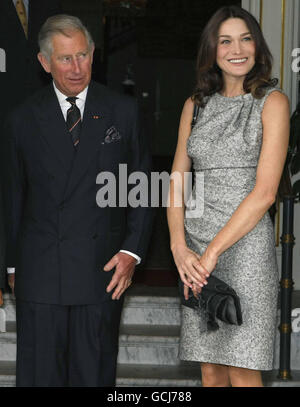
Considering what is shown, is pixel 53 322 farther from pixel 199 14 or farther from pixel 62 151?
pixel 199 14

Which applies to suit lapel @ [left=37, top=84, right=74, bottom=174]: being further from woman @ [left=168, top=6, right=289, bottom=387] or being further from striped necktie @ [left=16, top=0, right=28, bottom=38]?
striped necktie @ [left=16, top=0, right=28, bottom=38]

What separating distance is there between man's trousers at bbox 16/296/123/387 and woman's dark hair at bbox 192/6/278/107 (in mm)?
868

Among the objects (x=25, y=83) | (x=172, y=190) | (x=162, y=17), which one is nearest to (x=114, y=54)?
(x=162, y=17)

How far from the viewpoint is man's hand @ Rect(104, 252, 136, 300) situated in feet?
8.86

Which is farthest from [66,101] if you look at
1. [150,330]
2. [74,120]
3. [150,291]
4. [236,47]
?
[150,291]

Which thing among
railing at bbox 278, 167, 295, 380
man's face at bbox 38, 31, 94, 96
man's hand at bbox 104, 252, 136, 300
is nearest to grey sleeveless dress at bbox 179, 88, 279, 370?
man's hand at bbox 104, 252, 136, 300

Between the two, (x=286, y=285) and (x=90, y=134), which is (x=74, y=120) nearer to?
(x=90, y=134)

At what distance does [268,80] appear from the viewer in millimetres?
2639

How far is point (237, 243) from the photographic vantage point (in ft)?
8.57

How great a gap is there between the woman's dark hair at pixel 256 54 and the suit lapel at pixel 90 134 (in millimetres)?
370

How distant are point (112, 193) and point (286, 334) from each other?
189 centimetres

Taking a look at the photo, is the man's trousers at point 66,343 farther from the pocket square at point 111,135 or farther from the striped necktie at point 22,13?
the striped necktie at point 22,13

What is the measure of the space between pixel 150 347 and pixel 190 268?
1954mm

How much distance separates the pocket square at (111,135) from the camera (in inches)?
106
